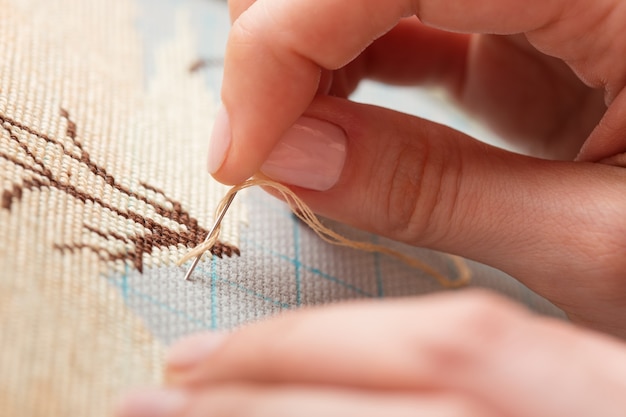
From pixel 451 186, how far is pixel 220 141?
0.64 feet

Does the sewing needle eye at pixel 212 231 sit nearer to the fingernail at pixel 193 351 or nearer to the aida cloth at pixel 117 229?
the aida cloth at pixel 117 229

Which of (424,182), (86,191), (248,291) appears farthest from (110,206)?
(424,182)

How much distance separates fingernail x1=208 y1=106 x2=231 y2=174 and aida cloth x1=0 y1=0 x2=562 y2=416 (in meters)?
0.06

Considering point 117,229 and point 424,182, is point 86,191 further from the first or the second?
point 424,182

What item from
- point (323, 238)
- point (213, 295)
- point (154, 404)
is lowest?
point (154, 404)

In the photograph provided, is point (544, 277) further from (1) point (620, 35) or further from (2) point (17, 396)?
(2) point (17, 396)

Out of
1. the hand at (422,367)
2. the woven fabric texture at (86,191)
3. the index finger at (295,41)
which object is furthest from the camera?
the index finger at (295,41)

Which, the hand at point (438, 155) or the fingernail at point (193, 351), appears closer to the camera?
the fingernail at point (193, 351)

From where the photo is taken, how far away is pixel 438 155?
0.57 m

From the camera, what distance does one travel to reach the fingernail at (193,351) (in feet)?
1.16

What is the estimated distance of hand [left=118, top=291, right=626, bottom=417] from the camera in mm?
288

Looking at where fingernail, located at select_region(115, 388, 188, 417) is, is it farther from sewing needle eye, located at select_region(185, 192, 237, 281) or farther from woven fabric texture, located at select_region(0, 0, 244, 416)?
→ sewing needle eye, located at select_region(185, 192, 237, 281)

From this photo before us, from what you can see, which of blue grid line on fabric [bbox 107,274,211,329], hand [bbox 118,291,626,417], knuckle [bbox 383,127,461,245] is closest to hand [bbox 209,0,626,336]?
knuckle [bbox 383,127,461,245]

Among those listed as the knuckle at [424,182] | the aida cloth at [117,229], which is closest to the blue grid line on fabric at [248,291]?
the aida cloth at [117,229]
